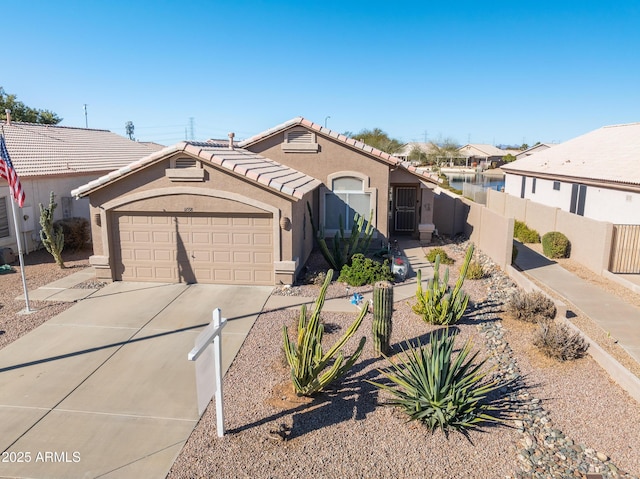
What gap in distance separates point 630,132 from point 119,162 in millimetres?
24710

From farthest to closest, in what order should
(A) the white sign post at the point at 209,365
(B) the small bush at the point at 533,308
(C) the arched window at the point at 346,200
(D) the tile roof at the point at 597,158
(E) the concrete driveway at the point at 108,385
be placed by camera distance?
(D) the tile roof at the point at 597,158
(C) the arched window at the point at 346,200
(B) the small bush at the point at 533,308
(E) the concrete driveway at the point at 108,385
(A) the white sign post at the point at 209,365

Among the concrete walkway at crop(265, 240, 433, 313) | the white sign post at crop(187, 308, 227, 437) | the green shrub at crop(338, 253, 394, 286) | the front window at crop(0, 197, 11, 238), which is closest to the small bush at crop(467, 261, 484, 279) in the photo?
the concrete walkway at crop(265, 240, 433, 313)

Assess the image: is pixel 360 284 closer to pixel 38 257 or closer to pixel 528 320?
pixel 528 320

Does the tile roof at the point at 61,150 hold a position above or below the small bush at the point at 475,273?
above

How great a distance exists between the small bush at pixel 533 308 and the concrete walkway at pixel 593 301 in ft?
3.35

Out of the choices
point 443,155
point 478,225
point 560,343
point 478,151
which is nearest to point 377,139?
point 443,155

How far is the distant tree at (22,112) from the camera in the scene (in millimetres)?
42281

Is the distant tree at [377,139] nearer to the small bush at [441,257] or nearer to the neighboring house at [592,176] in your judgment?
the neighboring house at [592,176]

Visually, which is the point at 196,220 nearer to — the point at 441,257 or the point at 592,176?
the point at 441,257

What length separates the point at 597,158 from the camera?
21.5 metres

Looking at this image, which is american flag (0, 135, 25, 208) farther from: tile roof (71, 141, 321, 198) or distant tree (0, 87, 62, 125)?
distant tree (0, 87, 62, 125)

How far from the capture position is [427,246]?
776 inches

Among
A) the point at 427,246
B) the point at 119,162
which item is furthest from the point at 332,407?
the point at 119,162

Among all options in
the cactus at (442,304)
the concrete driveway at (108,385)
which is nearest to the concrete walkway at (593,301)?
the cactus at (442,304)
